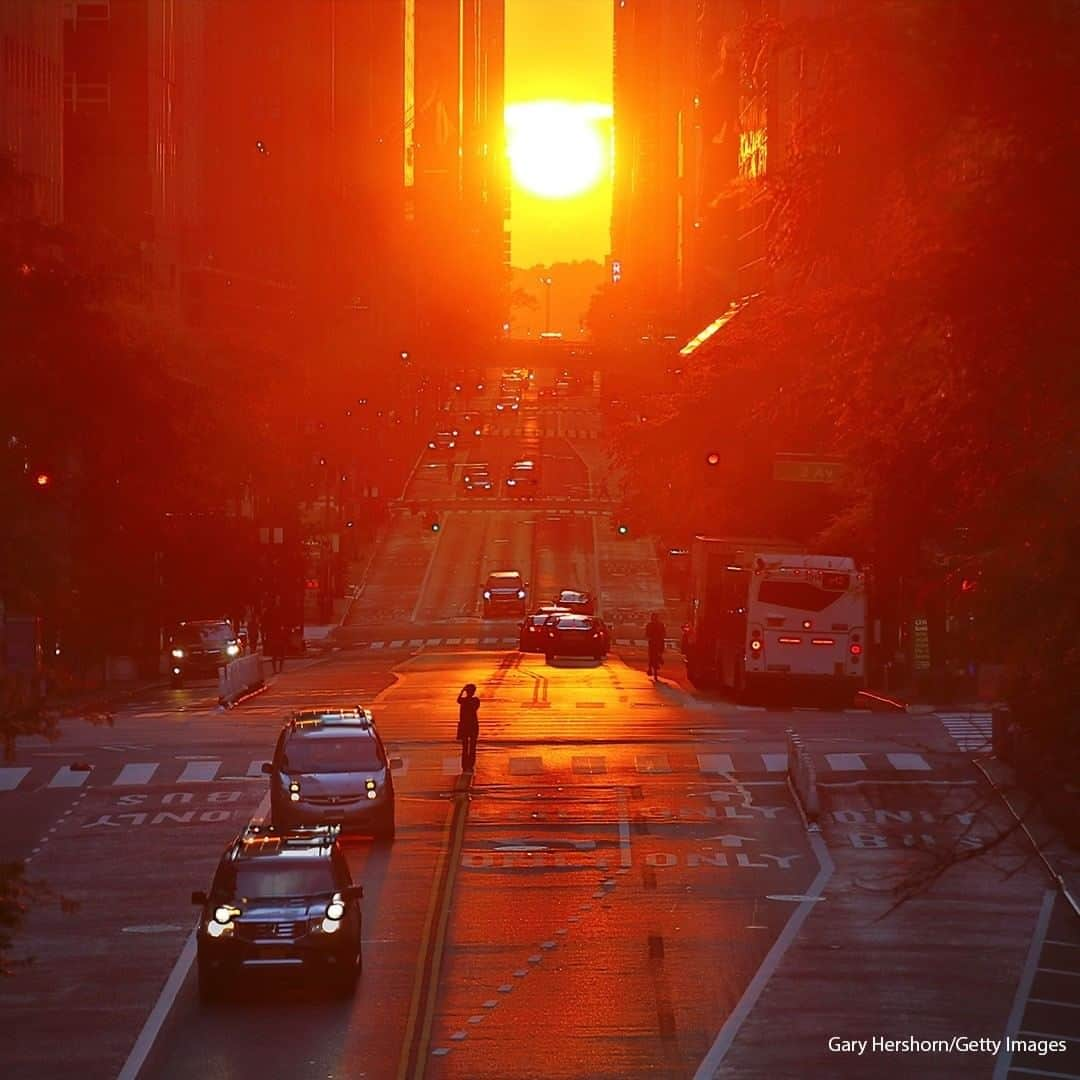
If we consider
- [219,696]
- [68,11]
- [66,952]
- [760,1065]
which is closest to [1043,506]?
[760,1065]

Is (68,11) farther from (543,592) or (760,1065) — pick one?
(760,1065)

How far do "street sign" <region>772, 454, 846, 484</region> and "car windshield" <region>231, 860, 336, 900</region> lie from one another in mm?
33816

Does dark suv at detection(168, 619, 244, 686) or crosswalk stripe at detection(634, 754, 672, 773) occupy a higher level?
crosswalk stripe at detection(634, 754, 672, 773)

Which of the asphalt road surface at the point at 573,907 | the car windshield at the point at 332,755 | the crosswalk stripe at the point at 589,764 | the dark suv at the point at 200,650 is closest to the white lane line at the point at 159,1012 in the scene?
the asphalt road surface at the point at 573,907

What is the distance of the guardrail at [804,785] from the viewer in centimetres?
3941

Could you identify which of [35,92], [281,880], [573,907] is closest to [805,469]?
[573,907]

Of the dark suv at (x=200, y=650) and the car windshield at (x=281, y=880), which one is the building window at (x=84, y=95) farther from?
the car windshield at (x=281, y=880)

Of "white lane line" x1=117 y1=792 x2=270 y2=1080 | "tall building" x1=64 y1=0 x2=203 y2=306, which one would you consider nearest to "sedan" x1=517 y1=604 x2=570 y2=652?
"tall building" x1=64 y1=0 x2=203 y2=306

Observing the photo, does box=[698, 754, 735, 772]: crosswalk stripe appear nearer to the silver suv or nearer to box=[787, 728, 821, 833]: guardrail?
box=[787, 728, 821, 833]: guardrail

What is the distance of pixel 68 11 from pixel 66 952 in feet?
381

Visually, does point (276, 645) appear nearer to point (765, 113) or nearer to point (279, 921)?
point (279, 921)

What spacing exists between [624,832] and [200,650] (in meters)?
41.1

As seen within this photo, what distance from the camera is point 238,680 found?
6544 cm

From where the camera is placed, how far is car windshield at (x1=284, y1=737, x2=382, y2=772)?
36.5 metres
